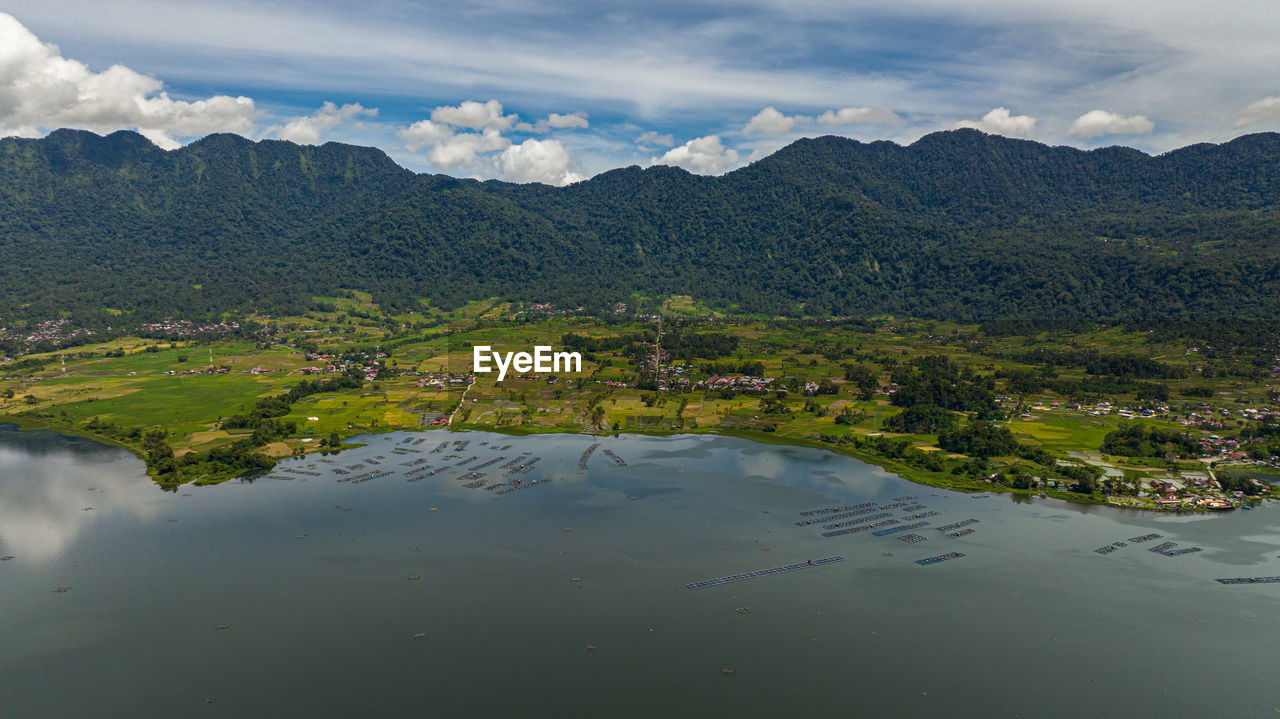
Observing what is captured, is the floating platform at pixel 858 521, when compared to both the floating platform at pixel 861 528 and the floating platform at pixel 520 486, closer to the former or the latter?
the floating platform at pixel 861 528

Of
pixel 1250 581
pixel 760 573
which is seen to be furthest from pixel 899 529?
pixel 1250 581

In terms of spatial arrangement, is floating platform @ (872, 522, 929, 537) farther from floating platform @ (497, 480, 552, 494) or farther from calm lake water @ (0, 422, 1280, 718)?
floating platform @ (497, 480, 552, 494)

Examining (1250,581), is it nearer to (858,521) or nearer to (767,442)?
(858,521)

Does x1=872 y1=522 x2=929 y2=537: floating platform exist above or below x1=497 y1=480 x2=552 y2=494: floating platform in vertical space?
above

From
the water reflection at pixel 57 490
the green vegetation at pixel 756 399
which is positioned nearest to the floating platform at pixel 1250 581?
the green vegetation at pixel 756 399

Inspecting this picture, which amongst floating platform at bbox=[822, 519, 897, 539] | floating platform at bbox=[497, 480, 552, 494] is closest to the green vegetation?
floating platform at bbox=[822, 519, 897, 539]

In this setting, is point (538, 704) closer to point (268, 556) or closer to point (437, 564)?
point (437, 564)
